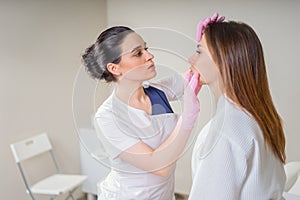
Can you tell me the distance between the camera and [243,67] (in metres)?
0.88

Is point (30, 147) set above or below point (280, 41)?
below

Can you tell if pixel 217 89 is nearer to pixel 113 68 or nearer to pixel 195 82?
pixel 195 82

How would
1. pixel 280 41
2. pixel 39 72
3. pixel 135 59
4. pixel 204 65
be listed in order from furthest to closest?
1. pixel 39 72
2. pixel 280 41
3. pixel 204 65
4. pixel 135 59

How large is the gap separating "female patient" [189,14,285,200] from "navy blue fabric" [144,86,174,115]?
0.35 ft

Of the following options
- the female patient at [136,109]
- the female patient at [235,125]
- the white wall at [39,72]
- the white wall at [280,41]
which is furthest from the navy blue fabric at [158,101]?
the white wall at [39,72]

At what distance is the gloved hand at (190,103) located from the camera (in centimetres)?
69

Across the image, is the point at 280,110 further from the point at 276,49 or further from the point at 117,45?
the point at 117,45

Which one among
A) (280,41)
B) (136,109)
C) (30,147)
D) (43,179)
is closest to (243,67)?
(136,109)

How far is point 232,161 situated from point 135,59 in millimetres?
391

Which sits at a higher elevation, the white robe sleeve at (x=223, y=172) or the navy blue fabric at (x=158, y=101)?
the navy blue fabric at (x=158, y=101)

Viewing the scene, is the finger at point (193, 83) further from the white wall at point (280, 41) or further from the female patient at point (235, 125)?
the white wall at point (280, 41)

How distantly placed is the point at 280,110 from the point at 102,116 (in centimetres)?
201

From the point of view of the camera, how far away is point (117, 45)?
26.2 inches

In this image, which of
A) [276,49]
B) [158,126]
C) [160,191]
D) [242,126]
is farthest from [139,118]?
[276,49]
